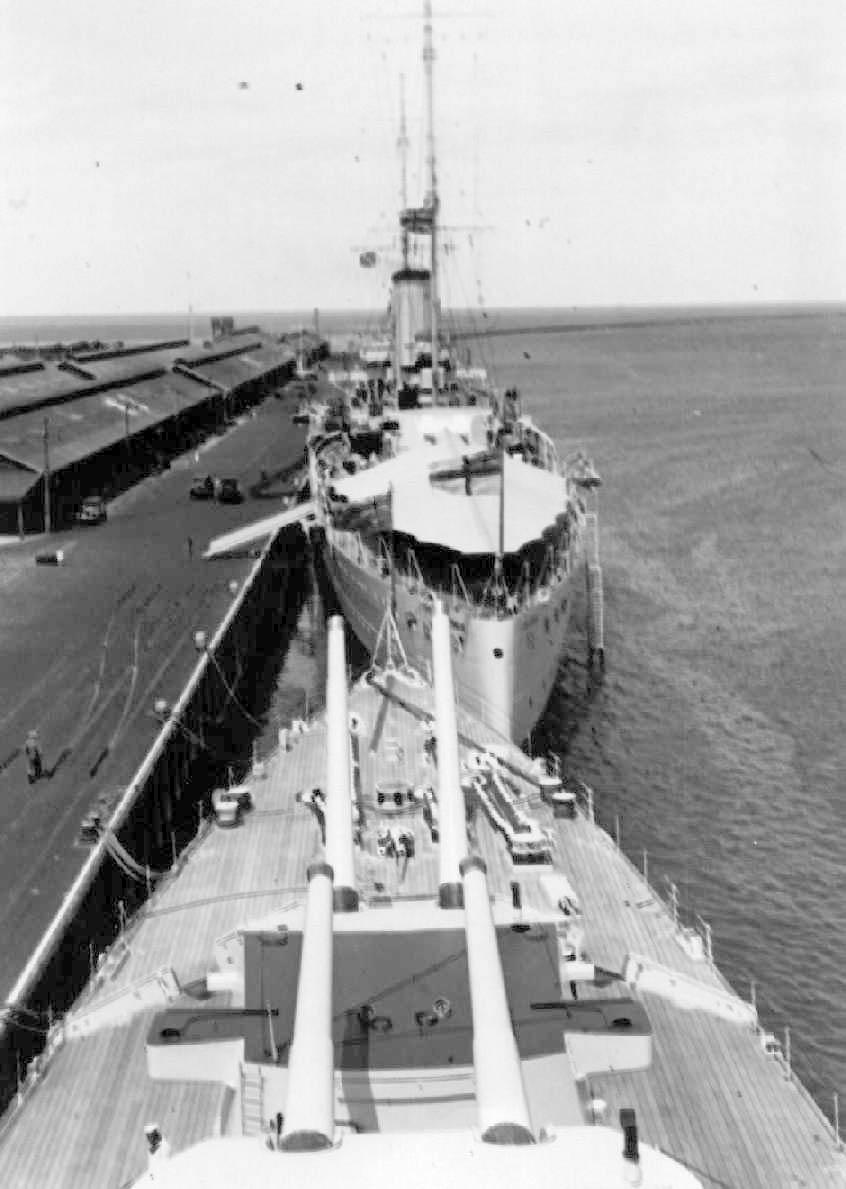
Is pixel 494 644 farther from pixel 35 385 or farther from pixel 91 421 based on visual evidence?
pixel 35 385

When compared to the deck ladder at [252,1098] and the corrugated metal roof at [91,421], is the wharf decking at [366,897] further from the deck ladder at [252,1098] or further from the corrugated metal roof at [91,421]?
the corrugated metal roof at [91,421]

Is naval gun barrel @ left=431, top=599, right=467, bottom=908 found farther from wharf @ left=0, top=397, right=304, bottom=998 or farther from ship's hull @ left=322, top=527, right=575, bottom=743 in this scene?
ship's hull @ left=322, top=527, right=575, bottom=743

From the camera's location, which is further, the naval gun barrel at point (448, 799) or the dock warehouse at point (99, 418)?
the dock warehouse at point (99, 418)

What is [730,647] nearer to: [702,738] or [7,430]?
[702,738]

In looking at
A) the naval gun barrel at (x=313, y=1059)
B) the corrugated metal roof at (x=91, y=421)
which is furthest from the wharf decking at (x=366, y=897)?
the corrugated metal roof at (x=91, y=421)

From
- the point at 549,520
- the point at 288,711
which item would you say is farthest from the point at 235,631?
the point at 549,520

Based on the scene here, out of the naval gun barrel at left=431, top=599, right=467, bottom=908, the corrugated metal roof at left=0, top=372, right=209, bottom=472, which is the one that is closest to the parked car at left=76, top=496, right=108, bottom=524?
the corrugated metal roof at left=0, top=372, right=209, bottom=472
